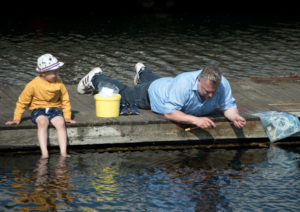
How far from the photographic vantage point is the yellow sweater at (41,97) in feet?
25.5

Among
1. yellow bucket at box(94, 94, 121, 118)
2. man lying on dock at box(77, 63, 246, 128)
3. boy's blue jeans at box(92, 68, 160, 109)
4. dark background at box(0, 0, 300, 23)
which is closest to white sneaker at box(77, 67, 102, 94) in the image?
boy's blue jeans at box(92, 68, 160, 109)

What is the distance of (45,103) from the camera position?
314 inches

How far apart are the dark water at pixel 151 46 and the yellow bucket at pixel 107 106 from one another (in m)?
5.68

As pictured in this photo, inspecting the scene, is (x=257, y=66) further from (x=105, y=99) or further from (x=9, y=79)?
(x=105, y=99)

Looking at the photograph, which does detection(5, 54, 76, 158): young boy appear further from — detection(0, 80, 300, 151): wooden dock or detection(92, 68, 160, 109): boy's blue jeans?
detection(92, 68, 160, 109): boy's blue jeans

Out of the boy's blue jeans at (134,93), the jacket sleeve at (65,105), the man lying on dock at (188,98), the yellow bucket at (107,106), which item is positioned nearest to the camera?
the man lying on dock at (188,98)

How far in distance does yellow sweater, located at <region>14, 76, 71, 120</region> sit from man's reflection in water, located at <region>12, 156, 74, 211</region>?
87 centimetres

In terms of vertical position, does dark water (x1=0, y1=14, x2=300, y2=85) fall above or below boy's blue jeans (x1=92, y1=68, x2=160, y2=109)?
below

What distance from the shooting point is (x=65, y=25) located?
2675cm

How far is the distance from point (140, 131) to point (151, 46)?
12018mm

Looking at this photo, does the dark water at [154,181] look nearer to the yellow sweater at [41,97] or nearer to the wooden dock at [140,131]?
the wooden dock at [140,131]

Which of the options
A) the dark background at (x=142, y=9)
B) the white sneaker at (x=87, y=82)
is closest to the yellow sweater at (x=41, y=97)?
the white sneaker at (x=87, y=82)

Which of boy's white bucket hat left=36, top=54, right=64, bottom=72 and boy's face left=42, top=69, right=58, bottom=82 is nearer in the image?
boy's white bucket hat left=36, top=54, right=64, bottom=72

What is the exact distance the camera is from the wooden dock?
7.85 meters
